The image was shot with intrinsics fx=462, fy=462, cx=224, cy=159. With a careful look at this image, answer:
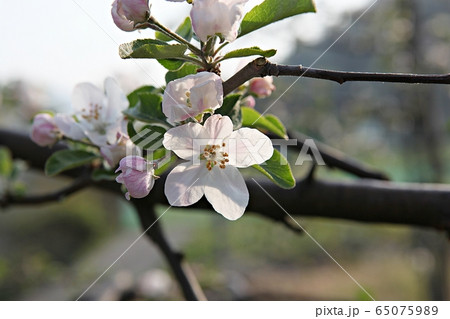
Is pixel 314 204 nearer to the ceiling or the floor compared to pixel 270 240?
nearer to the ceiling

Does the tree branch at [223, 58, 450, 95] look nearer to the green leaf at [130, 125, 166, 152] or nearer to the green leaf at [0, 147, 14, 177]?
the green leaf at [130, 125, 166, 152]

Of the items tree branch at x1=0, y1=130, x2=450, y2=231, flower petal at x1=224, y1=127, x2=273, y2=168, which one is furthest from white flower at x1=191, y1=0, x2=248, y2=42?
tree branch at x1=0, y1=130, x2=450, y2=231

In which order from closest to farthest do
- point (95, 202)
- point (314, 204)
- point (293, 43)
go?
1. point (314, 204)
2. point (293, 43)
3. point (95, 202)

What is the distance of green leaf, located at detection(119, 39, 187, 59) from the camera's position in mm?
471

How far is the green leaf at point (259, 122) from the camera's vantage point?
0.63 m

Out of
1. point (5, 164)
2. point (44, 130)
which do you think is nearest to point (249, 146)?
point (44, 130)

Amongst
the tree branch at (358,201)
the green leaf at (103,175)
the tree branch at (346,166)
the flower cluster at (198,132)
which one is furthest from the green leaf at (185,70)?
the tree branch at (346,166)

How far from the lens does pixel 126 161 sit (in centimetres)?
52

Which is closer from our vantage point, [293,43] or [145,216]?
[145,216]

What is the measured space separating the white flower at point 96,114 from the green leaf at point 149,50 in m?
0.20

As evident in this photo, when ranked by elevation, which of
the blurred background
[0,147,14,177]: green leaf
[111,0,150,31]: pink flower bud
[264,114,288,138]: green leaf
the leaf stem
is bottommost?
the blurred background

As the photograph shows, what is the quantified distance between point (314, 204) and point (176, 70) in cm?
55
